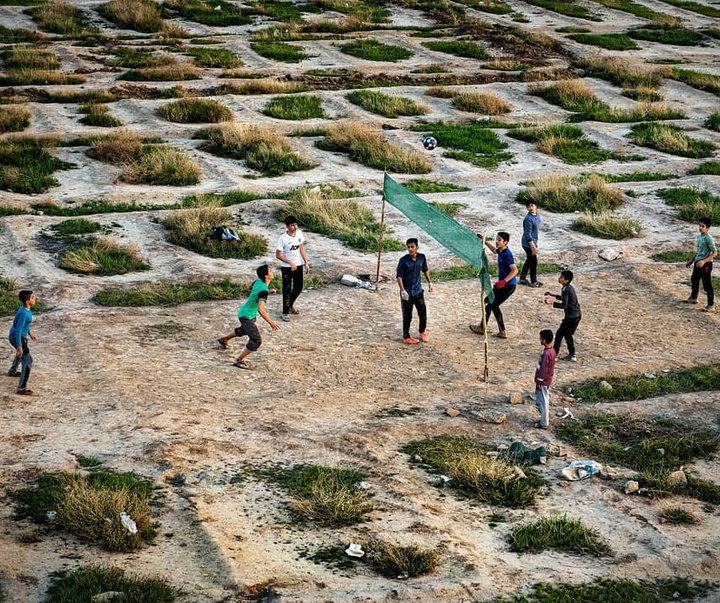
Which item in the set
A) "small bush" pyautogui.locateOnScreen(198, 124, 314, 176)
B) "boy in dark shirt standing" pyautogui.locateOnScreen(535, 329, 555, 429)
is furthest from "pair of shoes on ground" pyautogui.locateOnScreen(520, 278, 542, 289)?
"small bush" pyautogui.locateOnScreen(198, 124, 314, 176)

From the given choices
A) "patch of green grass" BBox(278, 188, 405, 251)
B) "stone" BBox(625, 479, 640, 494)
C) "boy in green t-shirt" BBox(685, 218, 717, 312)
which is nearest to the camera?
"stone" BBox(625, 479, 640, 494)

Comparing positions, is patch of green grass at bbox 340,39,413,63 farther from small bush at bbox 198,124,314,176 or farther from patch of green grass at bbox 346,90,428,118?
small bush at bbox 198,124,314,176

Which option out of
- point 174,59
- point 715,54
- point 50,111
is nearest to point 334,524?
point 50,111

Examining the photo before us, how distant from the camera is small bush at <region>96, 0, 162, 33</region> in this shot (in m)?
39.1

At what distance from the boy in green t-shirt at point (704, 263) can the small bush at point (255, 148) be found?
32.7 ft

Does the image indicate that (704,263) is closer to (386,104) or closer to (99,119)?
(386,104)

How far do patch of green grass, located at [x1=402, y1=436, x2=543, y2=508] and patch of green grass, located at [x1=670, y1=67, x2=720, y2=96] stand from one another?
24.8m

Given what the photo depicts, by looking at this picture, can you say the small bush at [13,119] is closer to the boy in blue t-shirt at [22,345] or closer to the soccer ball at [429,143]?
the soccer ball at [429,143]

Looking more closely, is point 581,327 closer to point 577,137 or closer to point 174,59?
point 577,137

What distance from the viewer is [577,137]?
85.1 feet

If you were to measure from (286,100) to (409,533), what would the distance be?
69.5 ft

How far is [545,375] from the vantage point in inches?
443

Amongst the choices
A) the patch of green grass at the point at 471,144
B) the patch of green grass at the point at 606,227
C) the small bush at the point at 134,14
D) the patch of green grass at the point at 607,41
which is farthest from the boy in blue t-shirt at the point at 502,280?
the small bush at the point at 134,14

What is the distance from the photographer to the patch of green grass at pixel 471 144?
2385 cm
